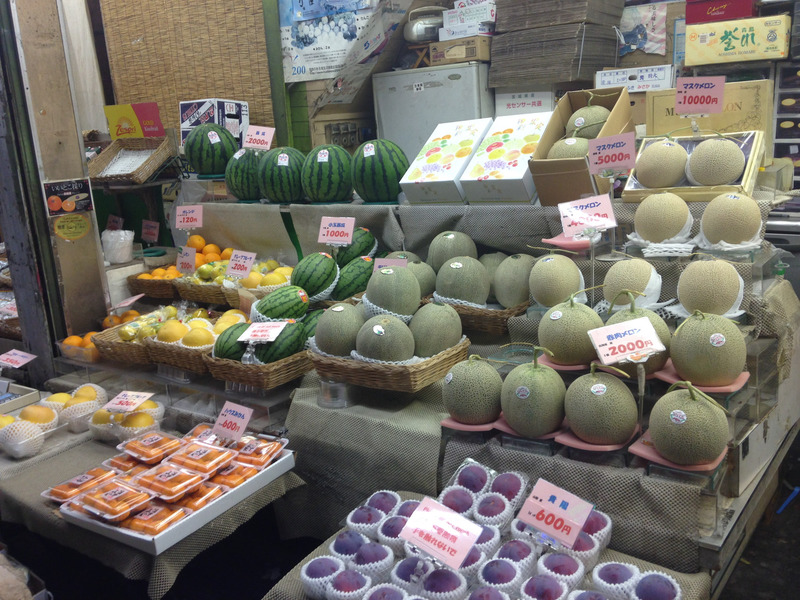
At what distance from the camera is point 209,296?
11.2ft

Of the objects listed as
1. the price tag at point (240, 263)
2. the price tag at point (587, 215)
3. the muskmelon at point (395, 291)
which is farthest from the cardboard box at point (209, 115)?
the price tag at point (587, 215)

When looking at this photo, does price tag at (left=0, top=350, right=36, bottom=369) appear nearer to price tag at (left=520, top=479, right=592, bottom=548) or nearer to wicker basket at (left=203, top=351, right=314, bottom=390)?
wicker basket at (left=203, top=351, right=314, bottom=390)

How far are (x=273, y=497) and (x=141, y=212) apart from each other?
2.89 metres

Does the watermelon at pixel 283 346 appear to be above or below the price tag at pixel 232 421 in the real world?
above

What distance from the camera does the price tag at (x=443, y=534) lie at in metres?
1.60

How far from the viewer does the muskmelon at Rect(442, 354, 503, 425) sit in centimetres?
204

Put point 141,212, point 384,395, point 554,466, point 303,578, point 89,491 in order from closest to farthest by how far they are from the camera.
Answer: point 303,578 < point 554,466 < point 89,491 < point 384,395 < point 141,212

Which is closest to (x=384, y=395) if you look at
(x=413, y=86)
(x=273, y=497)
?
(x=273, y=497)

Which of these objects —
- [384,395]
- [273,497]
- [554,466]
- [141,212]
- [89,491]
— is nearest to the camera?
[554,466]

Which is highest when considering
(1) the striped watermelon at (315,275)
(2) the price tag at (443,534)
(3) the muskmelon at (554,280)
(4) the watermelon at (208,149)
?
(4) the watermelon at (208,149)

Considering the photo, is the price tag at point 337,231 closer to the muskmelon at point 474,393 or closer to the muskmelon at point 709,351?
the muskmelon at point 474,393

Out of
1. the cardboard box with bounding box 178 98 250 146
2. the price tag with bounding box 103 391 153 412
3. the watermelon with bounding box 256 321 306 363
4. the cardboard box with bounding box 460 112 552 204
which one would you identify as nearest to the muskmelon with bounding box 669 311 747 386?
the cardboard box with bounding box 460 112 552 204

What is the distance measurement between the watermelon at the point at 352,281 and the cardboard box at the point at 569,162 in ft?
2.79

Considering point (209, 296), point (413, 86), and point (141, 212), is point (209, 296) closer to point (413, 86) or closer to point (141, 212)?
point (141, 212)
